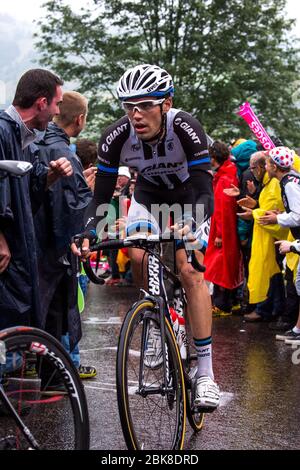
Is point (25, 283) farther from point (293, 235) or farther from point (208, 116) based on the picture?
point (208, 116)

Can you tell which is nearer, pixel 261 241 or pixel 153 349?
pixel 153 349

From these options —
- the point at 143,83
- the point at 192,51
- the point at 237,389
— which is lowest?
the point at 237,389

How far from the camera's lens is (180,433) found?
4402 millimetres

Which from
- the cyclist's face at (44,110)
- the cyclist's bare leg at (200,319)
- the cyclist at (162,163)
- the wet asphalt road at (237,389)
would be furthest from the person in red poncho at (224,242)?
the cyclist's face at (44,110)

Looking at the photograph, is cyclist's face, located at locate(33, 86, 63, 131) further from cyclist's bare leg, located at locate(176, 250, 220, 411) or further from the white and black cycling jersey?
cyclist's bare leg, located at locate(176, 250, 220, 411)

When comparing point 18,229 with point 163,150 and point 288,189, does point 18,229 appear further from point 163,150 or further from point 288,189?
point 288,189

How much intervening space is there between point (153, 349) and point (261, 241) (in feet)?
19.8

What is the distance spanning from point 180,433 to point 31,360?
3.96 ft

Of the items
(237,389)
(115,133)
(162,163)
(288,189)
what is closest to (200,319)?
(162,163)

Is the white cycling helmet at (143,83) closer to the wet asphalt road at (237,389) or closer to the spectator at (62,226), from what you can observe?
the spectator at (62,226)

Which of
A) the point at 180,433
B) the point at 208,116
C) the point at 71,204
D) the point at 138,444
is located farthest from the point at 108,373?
the point at 208,116

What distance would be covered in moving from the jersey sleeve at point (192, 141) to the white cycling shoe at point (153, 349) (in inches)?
46.4

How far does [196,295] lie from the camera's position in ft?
16.7

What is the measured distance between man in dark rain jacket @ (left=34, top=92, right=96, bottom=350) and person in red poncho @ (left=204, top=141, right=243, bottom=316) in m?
4.63
